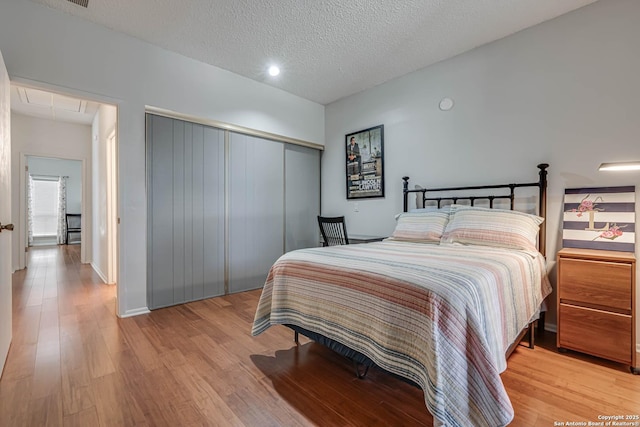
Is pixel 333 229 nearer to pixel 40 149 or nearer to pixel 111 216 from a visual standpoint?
pixel 111 216

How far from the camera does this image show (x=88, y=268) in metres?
5.00

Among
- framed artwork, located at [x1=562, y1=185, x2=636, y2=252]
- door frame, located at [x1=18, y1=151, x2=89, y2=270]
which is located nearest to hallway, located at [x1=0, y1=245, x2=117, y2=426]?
door frame, located at [x1=18, y1=151, x2=89, y2=270]

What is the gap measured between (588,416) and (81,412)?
2439 mm

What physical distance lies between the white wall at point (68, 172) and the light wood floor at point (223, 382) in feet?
26.3

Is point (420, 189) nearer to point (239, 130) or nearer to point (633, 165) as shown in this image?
point (633, 165)

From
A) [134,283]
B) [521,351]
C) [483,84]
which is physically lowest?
[521,351]

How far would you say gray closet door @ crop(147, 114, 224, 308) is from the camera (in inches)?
113

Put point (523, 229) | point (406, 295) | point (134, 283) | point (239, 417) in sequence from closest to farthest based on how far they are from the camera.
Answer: point (406, 295), point (239, 417), point (523, 229), point (134, 283)

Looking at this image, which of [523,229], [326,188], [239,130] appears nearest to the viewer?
[523,229]

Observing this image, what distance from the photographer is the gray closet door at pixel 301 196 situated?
13.4ft

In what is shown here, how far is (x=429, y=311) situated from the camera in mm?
1130

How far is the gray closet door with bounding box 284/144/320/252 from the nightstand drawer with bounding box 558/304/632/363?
118 inches

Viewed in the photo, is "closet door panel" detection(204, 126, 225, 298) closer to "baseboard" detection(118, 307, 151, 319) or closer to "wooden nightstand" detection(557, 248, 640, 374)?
"baseboard" detection(118, 307, 151, 319)

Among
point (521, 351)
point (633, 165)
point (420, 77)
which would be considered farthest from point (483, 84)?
point (521, 351)
